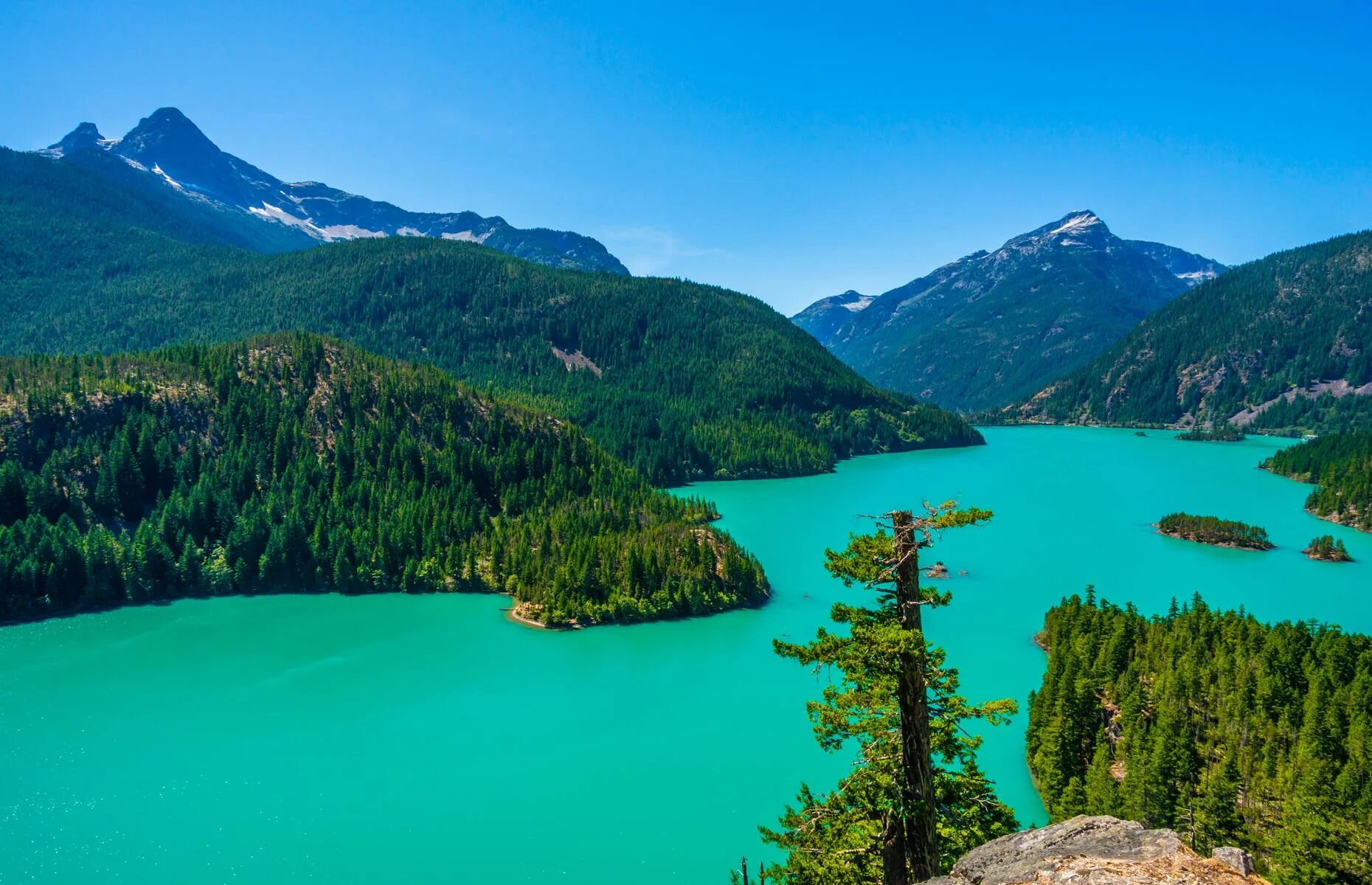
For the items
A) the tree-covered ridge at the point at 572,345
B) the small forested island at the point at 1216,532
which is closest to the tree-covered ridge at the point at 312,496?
the small forested island at the point at 1216,532

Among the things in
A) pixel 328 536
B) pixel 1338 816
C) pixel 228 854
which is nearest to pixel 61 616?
pixel 328 536

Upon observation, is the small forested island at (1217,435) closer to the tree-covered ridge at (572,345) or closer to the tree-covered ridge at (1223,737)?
the tree-covered ridge at (572,345)

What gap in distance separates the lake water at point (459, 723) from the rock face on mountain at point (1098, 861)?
19663 millimetres

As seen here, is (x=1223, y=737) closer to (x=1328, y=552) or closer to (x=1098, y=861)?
(x=1098, y=861)

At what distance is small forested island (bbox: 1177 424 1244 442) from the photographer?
7126 inches

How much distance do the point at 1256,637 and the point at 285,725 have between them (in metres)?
45.8

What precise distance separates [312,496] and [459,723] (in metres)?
40.0

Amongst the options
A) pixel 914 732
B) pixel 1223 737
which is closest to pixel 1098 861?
pixel 914 732

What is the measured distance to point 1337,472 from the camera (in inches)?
3954

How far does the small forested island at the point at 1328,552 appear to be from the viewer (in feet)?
231

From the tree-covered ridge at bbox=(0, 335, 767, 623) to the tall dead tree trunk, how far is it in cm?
4419

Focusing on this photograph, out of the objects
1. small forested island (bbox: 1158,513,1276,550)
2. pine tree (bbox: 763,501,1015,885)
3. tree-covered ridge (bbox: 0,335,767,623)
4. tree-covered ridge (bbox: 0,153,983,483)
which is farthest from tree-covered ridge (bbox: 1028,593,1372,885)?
tree-covered ridge (bbox: 0,153,983,483)

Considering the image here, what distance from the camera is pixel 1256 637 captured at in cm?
3625

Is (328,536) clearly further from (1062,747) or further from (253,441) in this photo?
(1062,747)
